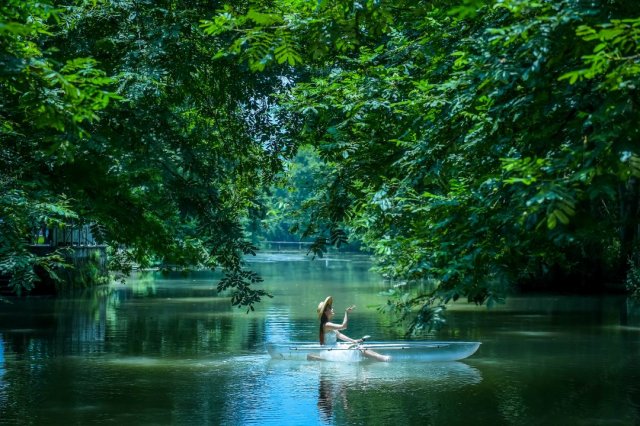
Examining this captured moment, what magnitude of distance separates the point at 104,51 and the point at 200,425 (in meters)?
10.1

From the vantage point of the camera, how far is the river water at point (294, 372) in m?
14.5

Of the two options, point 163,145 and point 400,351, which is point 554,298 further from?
point 163,145

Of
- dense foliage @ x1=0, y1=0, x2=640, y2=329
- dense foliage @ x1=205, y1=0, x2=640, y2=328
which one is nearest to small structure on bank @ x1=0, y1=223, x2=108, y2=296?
dense foliage @ x1=0, y1=0, x2=640, y2=329

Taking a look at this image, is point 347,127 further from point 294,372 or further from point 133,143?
point 294,372

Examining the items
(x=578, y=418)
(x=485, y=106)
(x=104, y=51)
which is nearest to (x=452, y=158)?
(x=485, y=106)

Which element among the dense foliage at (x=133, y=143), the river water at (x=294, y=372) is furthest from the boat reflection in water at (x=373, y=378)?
the dense foliage at (x=133, y=143)

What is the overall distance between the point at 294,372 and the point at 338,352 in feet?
6.28

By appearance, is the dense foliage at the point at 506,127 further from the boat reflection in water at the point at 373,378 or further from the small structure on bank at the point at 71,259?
the small structure on bank at the point at 71,259

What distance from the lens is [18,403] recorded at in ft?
50.8

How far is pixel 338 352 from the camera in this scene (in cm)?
2105

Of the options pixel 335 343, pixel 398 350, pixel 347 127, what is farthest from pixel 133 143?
pixel 398 350

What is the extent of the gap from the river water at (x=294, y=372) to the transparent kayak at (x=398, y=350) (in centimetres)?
29

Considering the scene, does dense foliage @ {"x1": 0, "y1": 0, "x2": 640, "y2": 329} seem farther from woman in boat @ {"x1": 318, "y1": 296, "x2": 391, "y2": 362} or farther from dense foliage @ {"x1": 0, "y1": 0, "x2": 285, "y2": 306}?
woman in boat @ {"x1": 318, "y1": 296, "x2": 391, "y2": 362}

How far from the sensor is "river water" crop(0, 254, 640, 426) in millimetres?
14492
